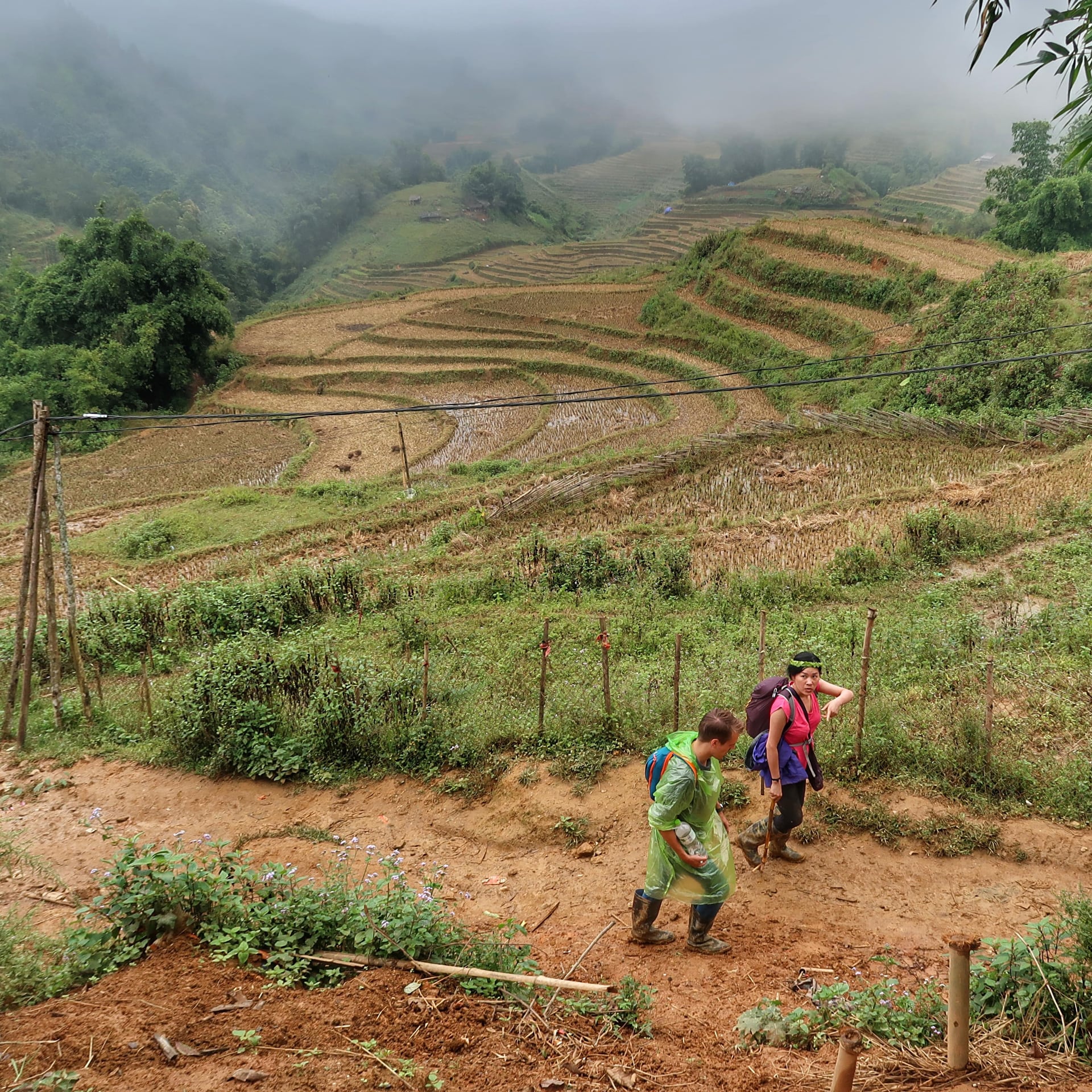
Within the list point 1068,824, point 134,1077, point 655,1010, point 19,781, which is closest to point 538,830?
point 655,1010

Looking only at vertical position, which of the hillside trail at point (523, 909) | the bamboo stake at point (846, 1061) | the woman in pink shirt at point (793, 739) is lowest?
the hillside trail at point (523, 909)

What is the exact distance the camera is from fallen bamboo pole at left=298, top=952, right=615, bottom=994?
11.9 feet

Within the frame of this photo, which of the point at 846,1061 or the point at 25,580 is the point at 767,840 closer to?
the point at 846,1061

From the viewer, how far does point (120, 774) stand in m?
7.14

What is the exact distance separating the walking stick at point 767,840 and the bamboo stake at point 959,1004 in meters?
1.96

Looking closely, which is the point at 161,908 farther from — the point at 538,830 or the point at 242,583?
the point at 242,583

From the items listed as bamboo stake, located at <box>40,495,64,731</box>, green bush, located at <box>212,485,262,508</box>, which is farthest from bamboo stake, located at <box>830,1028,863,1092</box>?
green bush, located at <box>212,485,262,508</box>

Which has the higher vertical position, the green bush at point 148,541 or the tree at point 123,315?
the tree at point 123,315

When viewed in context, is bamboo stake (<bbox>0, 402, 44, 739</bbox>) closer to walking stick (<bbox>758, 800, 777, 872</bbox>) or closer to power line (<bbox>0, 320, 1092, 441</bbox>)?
power line (<bbox>0, 320, 1092, 441</bbox>)

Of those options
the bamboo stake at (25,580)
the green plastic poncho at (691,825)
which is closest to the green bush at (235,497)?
the bamboo stake at (25,580)

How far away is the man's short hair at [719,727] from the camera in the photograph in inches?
153

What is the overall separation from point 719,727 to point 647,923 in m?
1.37

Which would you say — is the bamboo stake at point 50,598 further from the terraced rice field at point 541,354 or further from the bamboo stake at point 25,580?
the terraced rice field at point 541,354

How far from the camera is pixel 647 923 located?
14.2 ft
